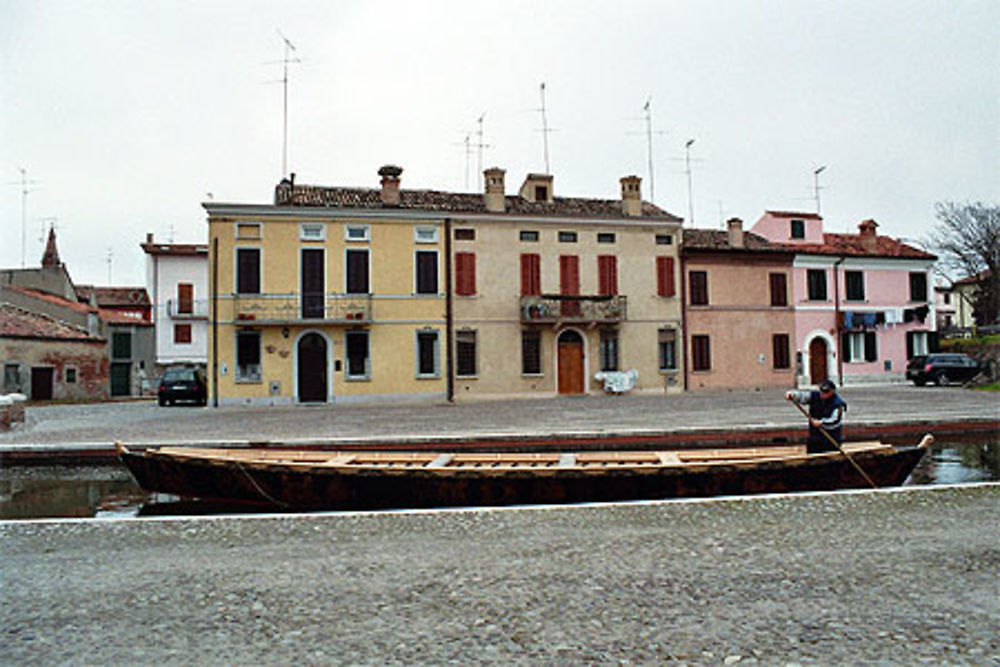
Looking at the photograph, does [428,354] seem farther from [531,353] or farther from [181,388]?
[181,388]

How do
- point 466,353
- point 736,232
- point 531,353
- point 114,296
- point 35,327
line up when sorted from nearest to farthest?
point 466,353 → point 531,353 → point 736,232 → point 35,327 → point 114,296

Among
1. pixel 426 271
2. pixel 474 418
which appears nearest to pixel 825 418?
pixel 474 418

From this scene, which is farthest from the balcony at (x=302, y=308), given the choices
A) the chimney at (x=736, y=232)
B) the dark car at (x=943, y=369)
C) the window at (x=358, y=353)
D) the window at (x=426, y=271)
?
the dark car at (x=943, y=369)

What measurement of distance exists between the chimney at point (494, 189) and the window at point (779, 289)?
12590mm

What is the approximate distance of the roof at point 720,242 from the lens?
3095cm

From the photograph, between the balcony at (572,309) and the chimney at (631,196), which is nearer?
the balcony at (572,309)

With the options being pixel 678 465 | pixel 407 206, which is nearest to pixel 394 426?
pixel 678 465

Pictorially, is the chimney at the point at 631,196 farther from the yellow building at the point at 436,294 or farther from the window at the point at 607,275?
the window at the point at 607,275

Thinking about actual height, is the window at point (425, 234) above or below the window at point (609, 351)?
above

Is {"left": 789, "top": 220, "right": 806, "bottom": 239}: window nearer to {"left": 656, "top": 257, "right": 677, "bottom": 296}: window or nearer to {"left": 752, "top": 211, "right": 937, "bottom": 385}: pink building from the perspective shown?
{"left": 752, "top": 211, "right": 937, "bottom": 385}: pink building

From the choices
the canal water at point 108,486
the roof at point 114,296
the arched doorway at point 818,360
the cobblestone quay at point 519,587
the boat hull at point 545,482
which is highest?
the roof at point 114,296

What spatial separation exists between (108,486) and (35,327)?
30435mm

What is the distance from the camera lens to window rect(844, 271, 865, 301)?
108ft

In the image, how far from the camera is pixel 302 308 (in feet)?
86.3
